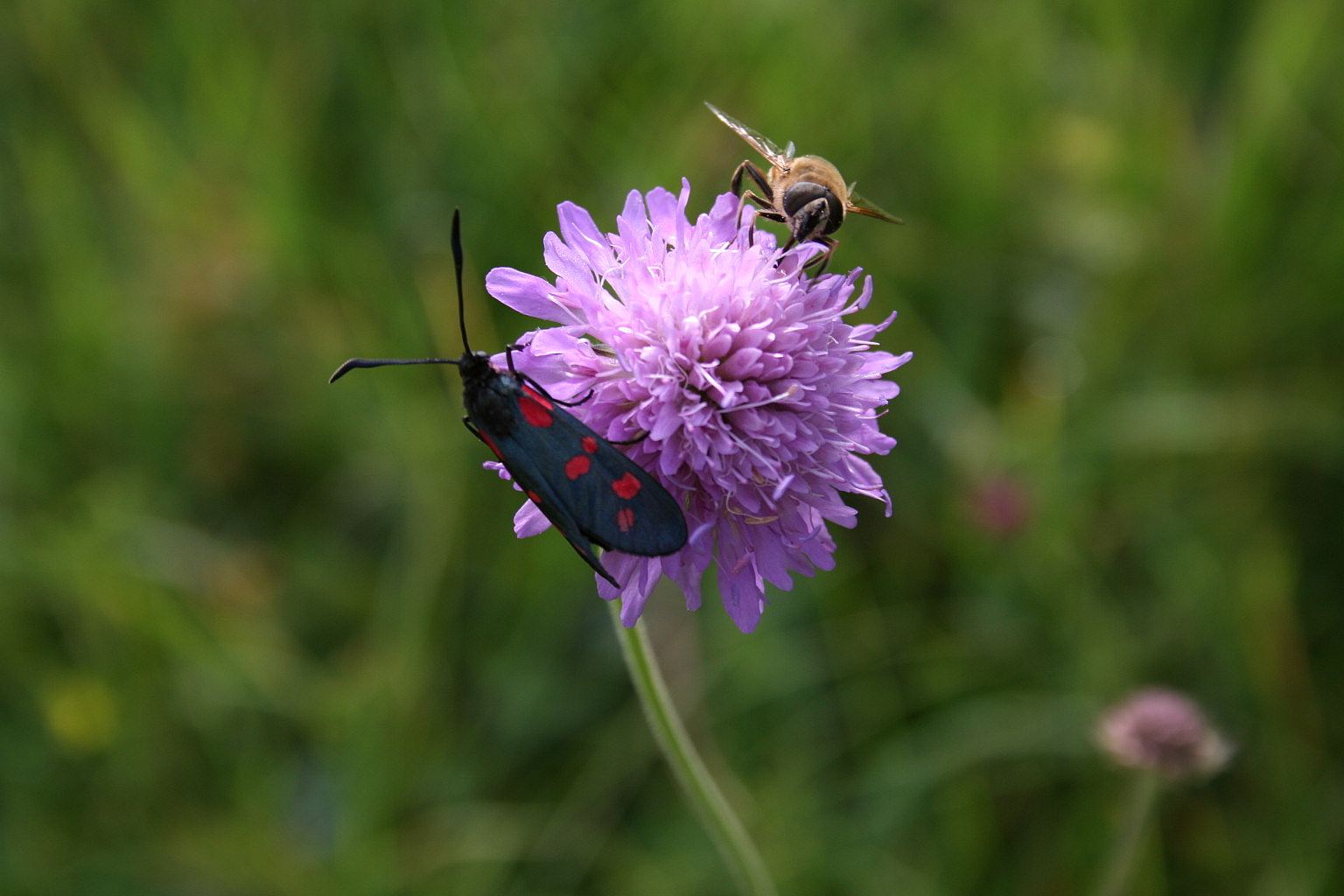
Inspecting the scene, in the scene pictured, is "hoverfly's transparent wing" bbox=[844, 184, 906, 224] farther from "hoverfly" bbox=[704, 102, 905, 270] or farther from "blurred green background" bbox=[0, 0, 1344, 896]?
"blurred green background" bbox=[0, 0, 1344, 896]

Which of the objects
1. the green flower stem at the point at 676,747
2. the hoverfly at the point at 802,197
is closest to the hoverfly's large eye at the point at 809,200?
the hoverfly at the point at 802,197

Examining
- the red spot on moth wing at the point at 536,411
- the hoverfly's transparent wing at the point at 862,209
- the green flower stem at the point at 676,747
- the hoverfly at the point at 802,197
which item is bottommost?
the green flower stem at the point at 676,747

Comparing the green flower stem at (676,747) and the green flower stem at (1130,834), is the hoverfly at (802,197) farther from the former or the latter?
the green flower stem at (1130,834)

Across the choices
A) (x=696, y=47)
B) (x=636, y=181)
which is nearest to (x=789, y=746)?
(x=636, y=181)

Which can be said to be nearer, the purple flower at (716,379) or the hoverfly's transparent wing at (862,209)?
the purple flower at (716,379)

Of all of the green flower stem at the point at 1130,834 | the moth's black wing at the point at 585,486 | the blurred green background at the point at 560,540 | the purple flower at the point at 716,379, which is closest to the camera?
the moth's black wing at the point at 585,486

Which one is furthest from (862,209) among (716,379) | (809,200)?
(716,379)

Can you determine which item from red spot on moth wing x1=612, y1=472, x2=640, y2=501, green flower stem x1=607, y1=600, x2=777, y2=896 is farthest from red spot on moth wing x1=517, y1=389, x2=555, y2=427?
green flower stem x1=607, y1=600, x2=777, y2=896
